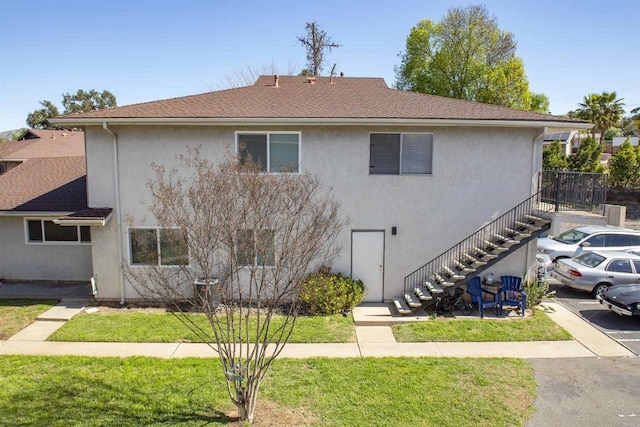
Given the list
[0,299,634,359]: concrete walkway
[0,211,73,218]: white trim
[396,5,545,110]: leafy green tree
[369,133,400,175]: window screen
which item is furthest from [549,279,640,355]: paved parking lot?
[396,5,545,110]: leafy green tree

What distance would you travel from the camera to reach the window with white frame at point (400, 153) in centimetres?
1218

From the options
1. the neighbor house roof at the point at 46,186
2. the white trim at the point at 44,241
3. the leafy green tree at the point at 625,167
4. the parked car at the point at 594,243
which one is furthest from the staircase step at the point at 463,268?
the leafy green tree at the point at 625,167

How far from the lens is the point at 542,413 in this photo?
23.1 ft

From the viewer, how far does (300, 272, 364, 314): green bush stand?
11.6 metres

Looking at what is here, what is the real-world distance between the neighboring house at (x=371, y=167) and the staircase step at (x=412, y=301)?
51cm

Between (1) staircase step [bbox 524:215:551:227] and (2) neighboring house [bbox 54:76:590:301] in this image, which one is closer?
(1) staircase step [bbox 524:215:551:227]

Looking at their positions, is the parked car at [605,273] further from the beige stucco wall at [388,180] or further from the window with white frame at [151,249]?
the window with white frame at [151,249]

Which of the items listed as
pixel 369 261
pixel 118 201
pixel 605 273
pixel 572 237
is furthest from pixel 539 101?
pixel 118 201

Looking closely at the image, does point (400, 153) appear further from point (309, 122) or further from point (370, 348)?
point (370, 348)

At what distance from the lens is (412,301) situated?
38.7ft

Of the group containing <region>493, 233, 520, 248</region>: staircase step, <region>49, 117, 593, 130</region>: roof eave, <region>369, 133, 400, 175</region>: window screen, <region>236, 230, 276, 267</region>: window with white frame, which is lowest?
<region>493, 233, 520, 248</region>: staircase step

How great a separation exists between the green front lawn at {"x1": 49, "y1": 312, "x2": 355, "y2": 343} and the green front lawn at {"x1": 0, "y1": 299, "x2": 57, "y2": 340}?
1.15 metres

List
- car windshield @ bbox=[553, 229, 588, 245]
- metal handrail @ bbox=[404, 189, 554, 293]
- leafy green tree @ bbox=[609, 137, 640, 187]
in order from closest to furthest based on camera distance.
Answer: metal handrail @ bbox=[404, 189, 554, 293] < car windshield @ bbox=[553, 229, 588, 245] < leafy green tree @ bbox=[609, 137, 640, 187]

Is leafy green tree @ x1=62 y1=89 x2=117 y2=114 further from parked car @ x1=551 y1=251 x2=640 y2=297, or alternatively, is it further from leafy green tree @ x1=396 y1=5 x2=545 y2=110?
parked car @ x1=551 y1=251 x2=640 y2=297
